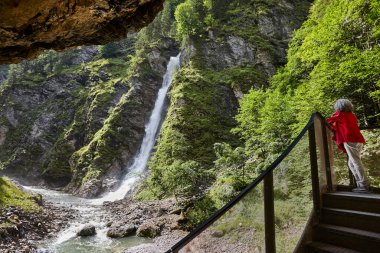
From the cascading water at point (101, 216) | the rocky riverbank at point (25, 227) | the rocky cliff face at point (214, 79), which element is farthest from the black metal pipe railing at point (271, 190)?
the rocky cliff face at point (214, 79)

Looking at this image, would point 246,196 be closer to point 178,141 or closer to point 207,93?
point 178,141

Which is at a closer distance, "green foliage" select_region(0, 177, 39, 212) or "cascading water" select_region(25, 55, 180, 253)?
"cascading water" select_region(25, 55, 180, 253)

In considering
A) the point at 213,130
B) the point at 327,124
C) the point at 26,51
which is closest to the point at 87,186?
the point at 213,130

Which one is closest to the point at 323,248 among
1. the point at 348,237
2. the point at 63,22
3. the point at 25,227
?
the point at 348,237

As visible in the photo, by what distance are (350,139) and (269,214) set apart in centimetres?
293

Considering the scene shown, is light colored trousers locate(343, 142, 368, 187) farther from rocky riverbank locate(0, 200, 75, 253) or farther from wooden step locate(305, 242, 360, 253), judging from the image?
rocky riverbank locate(0, 200, 75, 253)

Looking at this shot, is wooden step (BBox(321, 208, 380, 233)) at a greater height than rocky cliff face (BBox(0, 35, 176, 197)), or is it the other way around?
rocky cliff face (BBox(0, 35, 176, 197))

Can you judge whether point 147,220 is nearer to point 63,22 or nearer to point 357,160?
point 63,22

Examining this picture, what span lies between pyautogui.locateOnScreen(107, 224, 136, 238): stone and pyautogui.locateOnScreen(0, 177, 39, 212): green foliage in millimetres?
5914

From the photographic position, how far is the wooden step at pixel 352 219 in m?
3.74

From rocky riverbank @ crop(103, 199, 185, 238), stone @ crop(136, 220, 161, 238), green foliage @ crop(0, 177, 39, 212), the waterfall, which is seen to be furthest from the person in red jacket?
the waterfall

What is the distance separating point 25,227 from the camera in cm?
1413

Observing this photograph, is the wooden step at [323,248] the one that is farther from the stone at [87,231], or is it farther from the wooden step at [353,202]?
the stone at [87,231]

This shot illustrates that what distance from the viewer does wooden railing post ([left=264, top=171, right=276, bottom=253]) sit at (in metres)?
3.00
